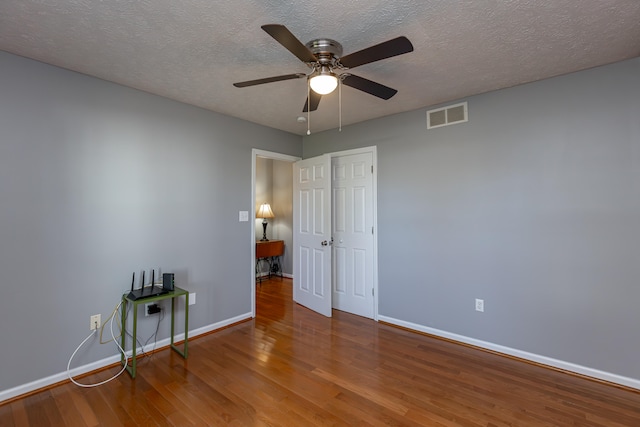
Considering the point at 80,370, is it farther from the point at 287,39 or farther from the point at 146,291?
the point at 287,39

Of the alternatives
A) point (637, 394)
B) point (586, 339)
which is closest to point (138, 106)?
point (586, 339)

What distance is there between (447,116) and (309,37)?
6.05 ft

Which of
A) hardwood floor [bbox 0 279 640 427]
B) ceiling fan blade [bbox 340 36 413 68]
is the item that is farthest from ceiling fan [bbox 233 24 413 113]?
hardwood floor [bbox 0 279 640 427]

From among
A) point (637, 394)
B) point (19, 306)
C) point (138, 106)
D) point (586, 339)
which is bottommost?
point (637, 394)

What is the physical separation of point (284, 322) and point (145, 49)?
9.87 ft

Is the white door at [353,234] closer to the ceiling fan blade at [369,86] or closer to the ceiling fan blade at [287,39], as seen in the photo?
the ceiling fan blade at [369,86]

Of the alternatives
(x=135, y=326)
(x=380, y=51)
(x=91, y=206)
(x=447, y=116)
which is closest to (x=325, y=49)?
(x=380, y=51)

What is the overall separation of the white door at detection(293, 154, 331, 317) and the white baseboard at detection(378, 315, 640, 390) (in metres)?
1.06

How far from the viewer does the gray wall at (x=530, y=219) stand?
2.27 m

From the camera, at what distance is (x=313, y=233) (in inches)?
157

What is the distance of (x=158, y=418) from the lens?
1.88m

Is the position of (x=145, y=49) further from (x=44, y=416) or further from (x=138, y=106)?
(x=44, y=416)

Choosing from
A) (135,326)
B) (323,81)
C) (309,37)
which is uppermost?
(309,37)

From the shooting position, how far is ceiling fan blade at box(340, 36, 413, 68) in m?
1.48
